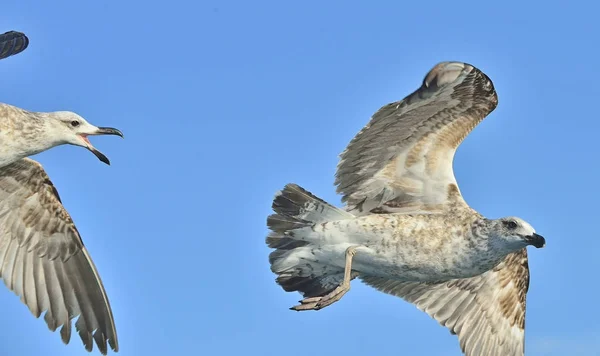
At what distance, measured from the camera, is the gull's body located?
44.7 ft

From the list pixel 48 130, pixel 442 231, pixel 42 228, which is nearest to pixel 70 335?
pixel 42 228

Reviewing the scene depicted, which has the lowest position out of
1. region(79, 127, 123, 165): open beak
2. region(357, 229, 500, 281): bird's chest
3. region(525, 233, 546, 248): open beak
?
region(357, 229, 500, 281): bird's chest

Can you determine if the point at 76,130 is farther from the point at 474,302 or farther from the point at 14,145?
the point at 474,302

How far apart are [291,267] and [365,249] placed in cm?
105

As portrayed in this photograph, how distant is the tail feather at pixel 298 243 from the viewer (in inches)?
510

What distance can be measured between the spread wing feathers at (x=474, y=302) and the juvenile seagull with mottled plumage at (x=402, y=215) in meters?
0.95

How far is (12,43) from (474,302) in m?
6.84

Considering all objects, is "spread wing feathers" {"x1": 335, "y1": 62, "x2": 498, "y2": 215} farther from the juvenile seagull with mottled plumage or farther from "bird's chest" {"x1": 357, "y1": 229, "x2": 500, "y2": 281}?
"bird's chest" {"x1": 357, "y1": 229, "x2": 500, "y2": 281}

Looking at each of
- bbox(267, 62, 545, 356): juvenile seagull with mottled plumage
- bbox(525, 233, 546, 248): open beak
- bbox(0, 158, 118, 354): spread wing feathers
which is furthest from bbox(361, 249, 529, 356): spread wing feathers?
bbox(0, 158, 118, 354): spread wing feathers

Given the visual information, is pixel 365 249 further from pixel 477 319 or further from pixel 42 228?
pixel 42 228

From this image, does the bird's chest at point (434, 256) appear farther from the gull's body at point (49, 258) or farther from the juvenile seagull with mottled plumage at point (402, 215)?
the gull's body at point (49, 258)

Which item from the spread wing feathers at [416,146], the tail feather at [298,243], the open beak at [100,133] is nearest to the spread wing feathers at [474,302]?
the tail feather at [298,243]

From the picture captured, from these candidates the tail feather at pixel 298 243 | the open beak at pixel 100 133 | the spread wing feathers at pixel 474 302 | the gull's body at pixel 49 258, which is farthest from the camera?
the spread wing feathers at pixel 474 302

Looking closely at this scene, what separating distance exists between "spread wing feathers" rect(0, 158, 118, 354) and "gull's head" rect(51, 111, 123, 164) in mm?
765
